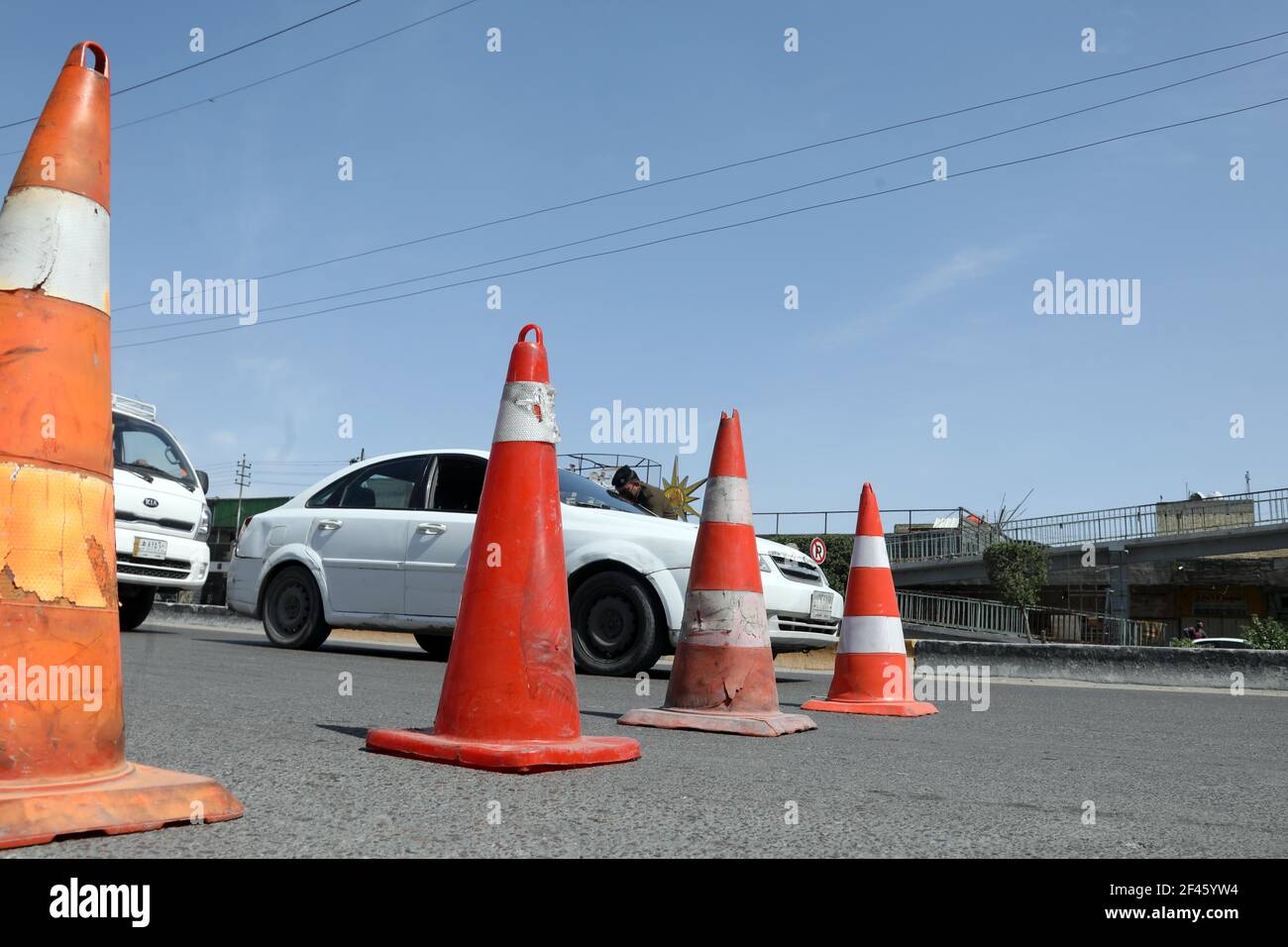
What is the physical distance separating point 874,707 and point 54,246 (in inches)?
187

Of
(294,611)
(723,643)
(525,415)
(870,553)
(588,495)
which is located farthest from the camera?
(294,611)

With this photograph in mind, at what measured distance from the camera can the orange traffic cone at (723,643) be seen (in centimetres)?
493

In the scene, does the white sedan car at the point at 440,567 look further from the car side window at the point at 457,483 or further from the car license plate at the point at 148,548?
the car license plate at the point at 148,548

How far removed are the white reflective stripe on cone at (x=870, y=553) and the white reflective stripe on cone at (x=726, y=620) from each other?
5.16 ft

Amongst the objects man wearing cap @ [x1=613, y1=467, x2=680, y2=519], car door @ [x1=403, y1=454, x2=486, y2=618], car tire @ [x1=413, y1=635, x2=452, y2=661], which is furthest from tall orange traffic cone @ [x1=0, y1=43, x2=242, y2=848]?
car tire @ [x1=413, y1=635, x2=452, y2=661]

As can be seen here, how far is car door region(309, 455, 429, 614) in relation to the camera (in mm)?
8922

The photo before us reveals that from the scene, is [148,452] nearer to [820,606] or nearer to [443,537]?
[443,537]

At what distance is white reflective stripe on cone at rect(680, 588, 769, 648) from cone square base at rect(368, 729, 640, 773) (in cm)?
138

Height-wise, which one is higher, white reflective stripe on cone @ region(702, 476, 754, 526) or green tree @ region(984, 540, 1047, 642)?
white reflective stripe on cone @ region(702, 476, 754, 526)

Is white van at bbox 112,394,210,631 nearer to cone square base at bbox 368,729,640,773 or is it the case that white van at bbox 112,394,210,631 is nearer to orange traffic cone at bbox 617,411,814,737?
orange traffic cone at bbox 617,411,814,737

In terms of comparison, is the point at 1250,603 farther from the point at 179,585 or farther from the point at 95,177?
the point at 95,177

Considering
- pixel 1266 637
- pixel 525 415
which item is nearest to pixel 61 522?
pixel 525 415

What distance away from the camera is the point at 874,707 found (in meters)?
6.13

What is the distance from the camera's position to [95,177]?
2.72 metres
